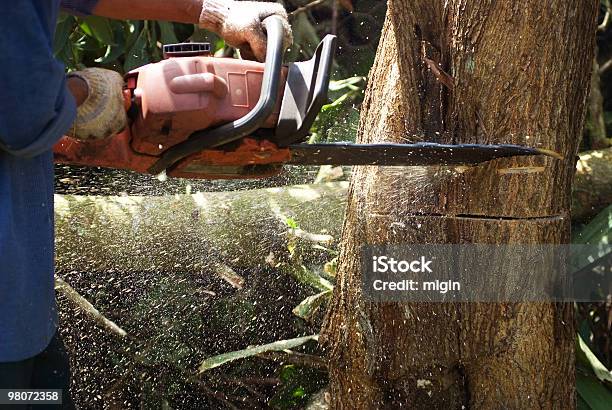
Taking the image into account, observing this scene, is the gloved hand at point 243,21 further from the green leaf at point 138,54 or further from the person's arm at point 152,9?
the green leaf at point 138,54

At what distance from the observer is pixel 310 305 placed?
9.52 feet

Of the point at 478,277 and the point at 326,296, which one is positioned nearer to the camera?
the point at 478,277

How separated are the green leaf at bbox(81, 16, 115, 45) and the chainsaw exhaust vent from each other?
78.2 inches

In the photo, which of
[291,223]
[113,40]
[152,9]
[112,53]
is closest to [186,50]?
[152,9]

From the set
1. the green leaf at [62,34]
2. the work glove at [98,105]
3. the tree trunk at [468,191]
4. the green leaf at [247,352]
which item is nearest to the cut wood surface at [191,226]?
the green leaf at [247,352]

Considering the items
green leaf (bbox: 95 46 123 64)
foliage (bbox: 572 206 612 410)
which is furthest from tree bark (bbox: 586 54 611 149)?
green leaf (bbox: 95 46 123 64)

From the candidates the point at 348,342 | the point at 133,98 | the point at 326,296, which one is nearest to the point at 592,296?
the point at 326,296

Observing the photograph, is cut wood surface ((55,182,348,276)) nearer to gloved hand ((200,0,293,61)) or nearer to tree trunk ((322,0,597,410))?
tree trunk ((322,0,597,410))

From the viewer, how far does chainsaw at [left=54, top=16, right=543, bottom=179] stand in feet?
5.02

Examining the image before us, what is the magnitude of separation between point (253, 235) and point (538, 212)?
4.00 ft

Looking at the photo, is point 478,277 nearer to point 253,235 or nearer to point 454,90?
point 454,90

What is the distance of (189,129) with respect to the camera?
1564 mm

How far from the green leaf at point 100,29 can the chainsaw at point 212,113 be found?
1.97 meters

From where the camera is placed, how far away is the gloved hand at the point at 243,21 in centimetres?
178
